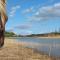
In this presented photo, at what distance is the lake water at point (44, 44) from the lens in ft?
27.1

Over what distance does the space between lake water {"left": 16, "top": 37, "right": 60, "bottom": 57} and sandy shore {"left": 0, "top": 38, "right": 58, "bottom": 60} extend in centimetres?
14

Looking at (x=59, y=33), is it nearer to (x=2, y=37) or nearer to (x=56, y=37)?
(x=56, y=37)

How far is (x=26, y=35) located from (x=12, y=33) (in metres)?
0.28

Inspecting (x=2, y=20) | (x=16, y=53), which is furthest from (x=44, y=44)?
(x=2, y=20)

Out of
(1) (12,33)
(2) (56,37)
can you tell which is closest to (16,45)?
(1) (12,33)

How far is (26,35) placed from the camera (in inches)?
325

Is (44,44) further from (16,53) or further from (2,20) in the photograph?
(2,20)

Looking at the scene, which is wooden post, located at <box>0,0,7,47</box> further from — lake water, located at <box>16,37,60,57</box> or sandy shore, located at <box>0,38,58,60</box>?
lake water, located at <box>16,37,60,57</box>

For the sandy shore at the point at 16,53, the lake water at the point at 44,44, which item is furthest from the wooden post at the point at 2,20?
the lake water at the point at 44,44

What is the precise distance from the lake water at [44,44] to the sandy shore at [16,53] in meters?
0.14

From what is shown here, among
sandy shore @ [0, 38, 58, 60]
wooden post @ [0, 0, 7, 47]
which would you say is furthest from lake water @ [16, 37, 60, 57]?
wooden post @ [0, 0, 7, 47]

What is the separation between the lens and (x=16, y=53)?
26.7ft

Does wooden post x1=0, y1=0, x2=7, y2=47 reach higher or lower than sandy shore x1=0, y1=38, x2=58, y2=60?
higher

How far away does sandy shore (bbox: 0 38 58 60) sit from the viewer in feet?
26.6
